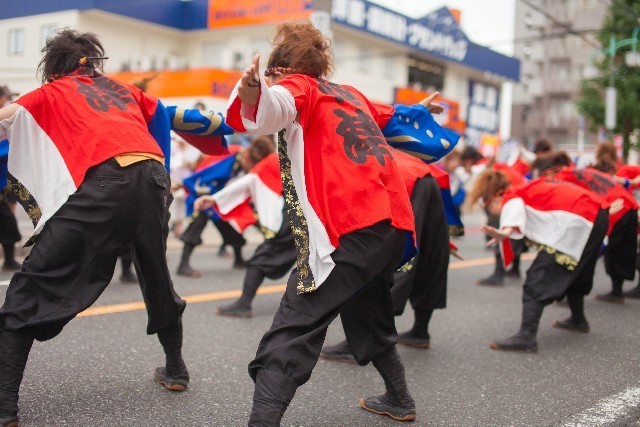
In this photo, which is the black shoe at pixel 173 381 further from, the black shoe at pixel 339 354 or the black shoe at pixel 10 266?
the black shoe at pixel 10 266

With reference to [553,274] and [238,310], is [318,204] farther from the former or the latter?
[238,310]

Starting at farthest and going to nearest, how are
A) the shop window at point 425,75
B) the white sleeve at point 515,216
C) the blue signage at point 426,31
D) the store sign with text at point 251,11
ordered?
the shop window at point 425,75 < the blue signage at point 426,31 < the store sign with text at point 251,11 < the white sleeve at point 515,216

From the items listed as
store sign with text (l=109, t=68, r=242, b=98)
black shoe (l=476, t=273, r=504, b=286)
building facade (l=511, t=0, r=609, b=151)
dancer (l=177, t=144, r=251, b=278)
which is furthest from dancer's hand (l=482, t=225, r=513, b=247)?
building facade (l=511, t=0, r=609, b=151)

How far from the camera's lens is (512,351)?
480 cm

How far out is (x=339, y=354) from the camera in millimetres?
4418

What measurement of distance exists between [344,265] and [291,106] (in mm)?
640

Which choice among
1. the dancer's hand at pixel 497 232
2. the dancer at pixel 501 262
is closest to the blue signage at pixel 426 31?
the dancer at pixel 501 262

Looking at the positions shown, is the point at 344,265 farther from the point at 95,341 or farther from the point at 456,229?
the point at 456,229

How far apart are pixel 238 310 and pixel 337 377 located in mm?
1714

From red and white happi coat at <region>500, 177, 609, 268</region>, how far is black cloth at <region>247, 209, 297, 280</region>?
5.52ft

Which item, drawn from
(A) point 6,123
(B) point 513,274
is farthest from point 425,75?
(A) point 6,123

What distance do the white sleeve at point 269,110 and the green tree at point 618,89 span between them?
14625mm

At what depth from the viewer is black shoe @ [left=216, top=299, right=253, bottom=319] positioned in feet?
18.3

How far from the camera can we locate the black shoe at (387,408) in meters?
3.32
